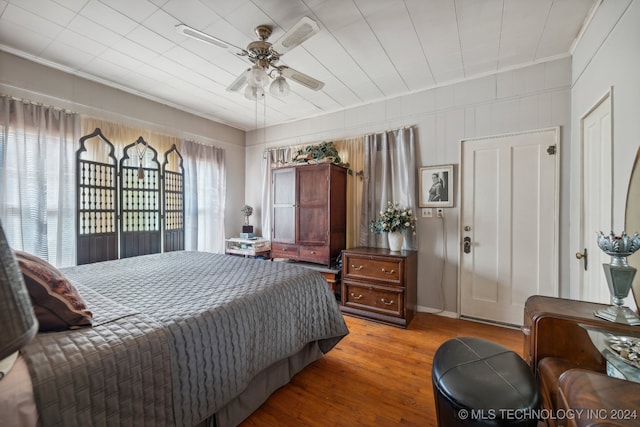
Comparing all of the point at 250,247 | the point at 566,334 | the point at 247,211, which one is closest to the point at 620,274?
the point at 566,334

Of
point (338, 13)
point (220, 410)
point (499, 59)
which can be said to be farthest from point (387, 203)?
point (220, 410)

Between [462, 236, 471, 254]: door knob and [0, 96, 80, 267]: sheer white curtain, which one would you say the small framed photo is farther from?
[0, 96, 80, 267]: sheer white curtain

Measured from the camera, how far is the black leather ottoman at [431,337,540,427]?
1034mm

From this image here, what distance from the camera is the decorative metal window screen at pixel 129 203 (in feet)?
9.97

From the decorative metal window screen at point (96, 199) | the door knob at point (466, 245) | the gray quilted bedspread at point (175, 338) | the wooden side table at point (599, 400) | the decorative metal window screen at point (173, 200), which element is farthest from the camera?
the decorative metal window screen at point (173, 200)

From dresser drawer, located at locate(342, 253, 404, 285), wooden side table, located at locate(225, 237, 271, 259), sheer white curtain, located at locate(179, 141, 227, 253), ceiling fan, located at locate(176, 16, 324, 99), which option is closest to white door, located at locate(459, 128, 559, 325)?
dresser drawer, located at locate(342, 253, 404, 285)

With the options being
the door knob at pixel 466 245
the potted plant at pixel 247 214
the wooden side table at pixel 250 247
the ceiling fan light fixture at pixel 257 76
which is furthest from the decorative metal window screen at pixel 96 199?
the door knob at pixel 466 245

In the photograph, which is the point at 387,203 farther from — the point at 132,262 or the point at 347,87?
the point at 132,262

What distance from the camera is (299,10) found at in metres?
2.02

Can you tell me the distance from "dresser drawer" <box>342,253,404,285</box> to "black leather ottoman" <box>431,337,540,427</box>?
1637mm

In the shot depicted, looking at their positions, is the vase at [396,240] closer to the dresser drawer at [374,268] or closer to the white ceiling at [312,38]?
the dresser drawer at [374,268]

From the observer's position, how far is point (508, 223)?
2.95m

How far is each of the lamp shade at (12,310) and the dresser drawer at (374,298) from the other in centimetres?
297

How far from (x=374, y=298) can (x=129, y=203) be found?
3230 millimetres
